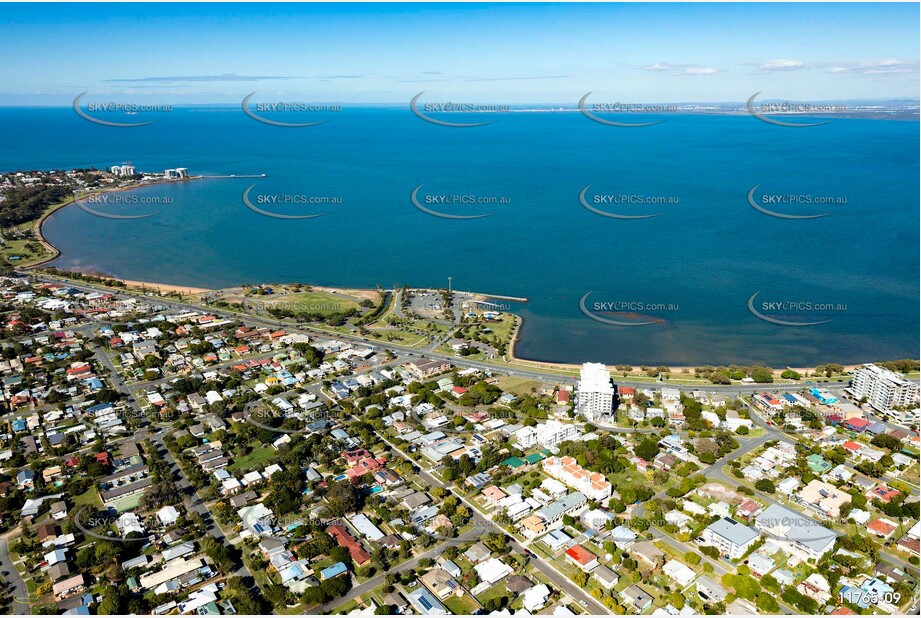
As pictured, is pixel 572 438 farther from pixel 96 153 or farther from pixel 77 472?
pixel 96 153

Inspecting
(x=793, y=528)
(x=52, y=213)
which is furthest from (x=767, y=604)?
(x=52, y=213)

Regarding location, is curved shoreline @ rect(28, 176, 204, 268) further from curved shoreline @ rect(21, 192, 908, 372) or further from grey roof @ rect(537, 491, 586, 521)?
grey roof @ rect(537, 491, 586, 521)

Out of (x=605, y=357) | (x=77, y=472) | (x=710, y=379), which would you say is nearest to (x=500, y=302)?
(x=605, y=357)

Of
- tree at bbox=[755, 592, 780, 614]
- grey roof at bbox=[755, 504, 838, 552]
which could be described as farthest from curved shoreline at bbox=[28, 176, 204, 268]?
tree at bbox=[755, 592, 780, 614]

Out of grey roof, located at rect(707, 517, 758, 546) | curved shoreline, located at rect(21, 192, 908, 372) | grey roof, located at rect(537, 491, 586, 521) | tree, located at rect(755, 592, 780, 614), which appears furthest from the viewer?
curved shoreline, located at rect(21, 192, 908, 372)

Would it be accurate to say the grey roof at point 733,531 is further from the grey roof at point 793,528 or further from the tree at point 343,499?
the tree at point 343,499
